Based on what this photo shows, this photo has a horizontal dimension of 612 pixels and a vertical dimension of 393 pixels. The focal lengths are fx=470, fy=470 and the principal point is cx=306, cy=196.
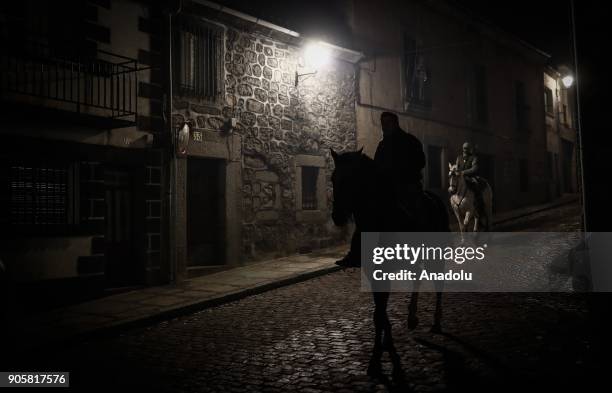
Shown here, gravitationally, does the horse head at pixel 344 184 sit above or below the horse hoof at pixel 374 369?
above

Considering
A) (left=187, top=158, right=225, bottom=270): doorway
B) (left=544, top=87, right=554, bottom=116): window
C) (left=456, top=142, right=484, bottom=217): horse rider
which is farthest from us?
(left=544, top=87, right=554, bottom=116): window

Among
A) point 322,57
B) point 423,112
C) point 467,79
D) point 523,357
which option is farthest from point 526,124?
point 523,357

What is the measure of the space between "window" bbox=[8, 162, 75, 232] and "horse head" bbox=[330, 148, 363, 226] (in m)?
5.65

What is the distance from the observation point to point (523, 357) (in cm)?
413

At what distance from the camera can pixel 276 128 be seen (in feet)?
38.0

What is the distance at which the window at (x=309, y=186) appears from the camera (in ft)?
41.2

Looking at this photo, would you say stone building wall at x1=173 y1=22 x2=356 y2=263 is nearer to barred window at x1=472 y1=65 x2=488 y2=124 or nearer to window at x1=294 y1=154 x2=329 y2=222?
window at x1=294 y1=154 x2=329 y2=222

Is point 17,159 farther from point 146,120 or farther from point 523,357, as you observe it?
point 523,357

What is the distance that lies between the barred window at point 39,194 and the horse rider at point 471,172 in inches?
334

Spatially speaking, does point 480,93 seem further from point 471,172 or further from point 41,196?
point 41,196

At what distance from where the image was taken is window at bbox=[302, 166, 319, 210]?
12.6m

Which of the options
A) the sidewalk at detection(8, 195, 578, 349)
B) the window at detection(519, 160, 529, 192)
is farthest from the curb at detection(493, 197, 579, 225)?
the sidewalk at detection(8, 195, 578, 349)

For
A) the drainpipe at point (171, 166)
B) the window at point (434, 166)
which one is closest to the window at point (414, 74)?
the window at point (434, 166)

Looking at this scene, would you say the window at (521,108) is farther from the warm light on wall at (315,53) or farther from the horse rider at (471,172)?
the warm light on wall at (315,53)
